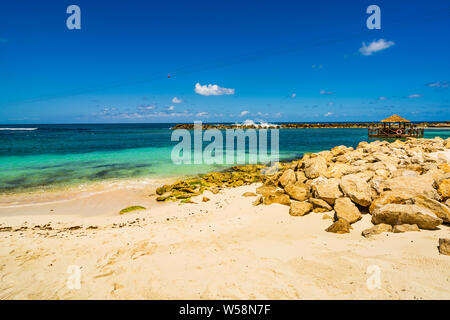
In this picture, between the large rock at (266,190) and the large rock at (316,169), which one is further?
the large rock at (266,190)

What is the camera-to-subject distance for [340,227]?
579cm

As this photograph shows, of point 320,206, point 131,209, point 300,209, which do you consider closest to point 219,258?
point 300,209

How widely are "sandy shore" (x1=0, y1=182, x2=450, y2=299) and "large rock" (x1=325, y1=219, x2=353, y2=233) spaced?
0.16 m

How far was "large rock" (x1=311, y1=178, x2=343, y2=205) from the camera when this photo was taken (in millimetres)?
7156

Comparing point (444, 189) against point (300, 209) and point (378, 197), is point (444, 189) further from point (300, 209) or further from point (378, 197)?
point (300, 209)

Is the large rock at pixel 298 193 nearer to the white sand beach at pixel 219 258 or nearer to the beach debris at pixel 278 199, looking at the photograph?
the beach debris at pixel 278 199

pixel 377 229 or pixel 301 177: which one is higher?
pixel 301 177

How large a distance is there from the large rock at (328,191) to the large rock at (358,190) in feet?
0.60

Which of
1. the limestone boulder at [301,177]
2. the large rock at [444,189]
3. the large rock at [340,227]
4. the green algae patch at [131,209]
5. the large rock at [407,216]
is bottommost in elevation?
the green algae patch at [131,209]

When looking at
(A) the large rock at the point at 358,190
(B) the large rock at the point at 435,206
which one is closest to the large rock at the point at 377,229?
(B) the large rock at the point at 435,206

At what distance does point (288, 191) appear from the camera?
883 cm

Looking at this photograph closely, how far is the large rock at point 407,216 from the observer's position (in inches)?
201

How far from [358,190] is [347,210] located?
0.91m
